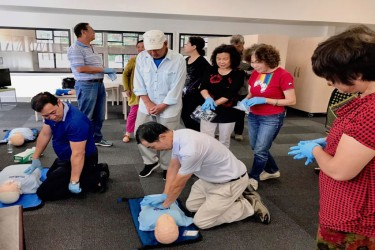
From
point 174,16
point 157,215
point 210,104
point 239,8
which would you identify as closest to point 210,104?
point 210,104

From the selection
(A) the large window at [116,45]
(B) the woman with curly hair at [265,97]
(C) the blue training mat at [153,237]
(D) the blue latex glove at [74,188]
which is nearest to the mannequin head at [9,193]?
(D) the blue latex glove at [74,188]

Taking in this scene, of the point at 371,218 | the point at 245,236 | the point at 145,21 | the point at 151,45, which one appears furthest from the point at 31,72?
the point at 371,218

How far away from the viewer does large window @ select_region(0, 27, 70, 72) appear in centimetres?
568

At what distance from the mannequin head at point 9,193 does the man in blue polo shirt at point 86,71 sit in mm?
1255

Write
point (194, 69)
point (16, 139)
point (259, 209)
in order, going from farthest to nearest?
point (16, 139)
point (194, 69)
point (259, 209)

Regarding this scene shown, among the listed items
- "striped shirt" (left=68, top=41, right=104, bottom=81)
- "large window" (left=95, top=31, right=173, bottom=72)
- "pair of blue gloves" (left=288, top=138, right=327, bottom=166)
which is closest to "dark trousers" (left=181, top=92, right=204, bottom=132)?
"striped shirt" (left=68, top=41, right=104, bottom=81)

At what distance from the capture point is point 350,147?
0.81 metres

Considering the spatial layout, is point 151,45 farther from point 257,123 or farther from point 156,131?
point 257,123

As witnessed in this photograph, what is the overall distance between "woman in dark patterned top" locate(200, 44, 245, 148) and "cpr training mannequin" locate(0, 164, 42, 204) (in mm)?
1465

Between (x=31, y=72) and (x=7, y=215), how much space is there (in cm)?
521

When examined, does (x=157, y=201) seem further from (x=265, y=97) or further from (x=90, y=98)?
(x=90, y=98)

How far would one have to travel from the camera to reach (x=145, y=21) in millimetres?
6000

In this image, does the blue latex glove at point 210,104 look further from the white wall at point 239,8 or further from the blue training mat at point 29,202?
the white wall at point 239,8

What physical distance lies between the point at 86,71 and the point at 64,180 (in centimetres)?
133
